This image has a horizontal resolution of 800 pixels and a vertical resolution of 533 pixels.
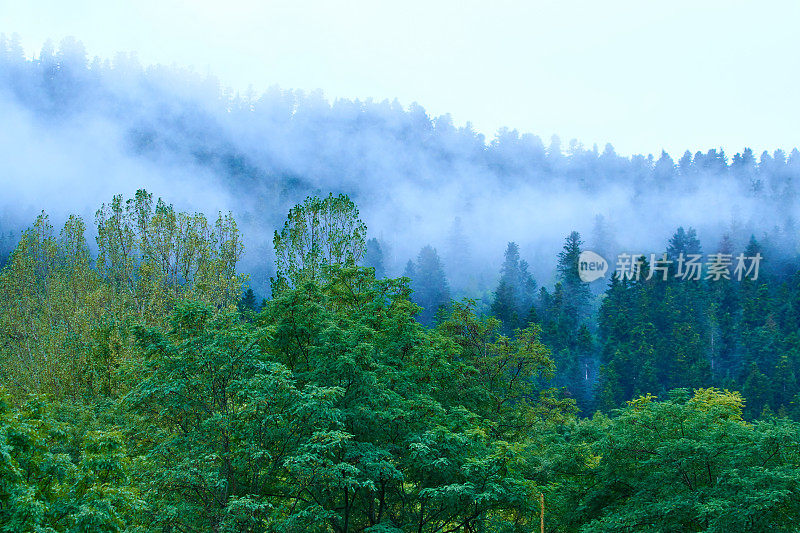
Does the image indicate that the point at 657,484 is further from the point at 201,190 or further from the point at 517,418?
the point at 201,190

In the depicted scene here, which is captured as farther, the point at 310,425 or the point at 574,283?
the point at 574,283

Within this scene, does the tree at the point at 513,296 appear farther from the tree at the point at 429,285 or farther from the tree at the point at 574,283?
the tree at the point at 429,285

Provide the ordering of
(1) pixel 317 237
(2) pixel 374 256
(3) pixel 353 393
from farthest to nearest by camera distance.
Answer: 1. (2) pixel 374 256
2. (1) pixel 317 237
3. (3) pixel 353 393
